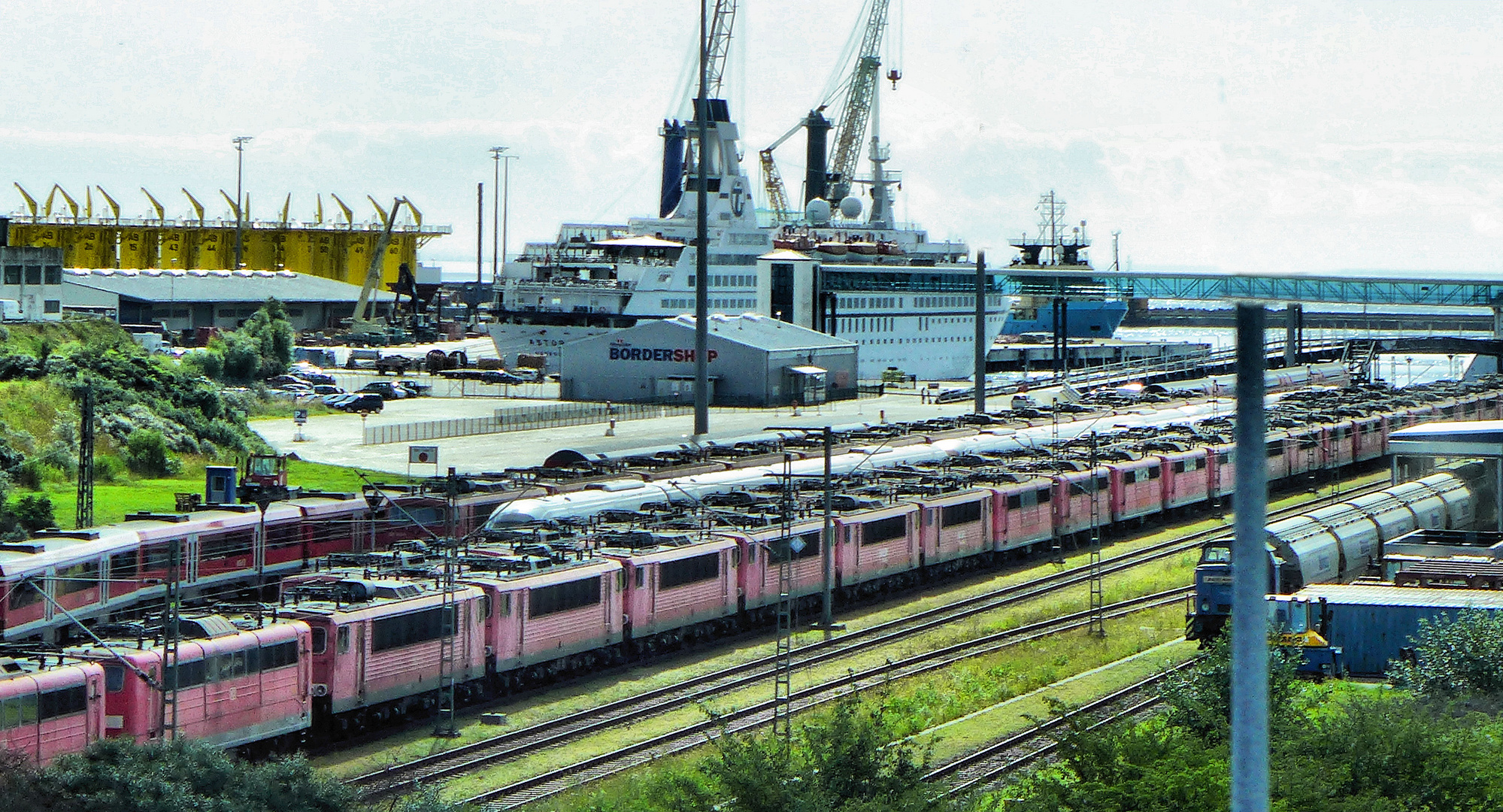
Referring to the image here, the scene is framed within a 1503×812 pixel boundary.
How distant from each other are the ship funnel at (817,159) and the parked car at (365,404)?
7433cm

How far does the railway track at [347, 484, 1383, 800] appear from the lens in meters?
24.4

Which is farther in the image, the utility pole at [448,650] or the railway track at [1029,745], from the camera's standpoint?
the utility pole at [448,650]

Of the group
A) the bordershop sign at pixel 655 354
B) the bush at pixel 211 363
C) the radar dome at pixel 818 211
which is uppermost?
the radar dome at pixel 818 211

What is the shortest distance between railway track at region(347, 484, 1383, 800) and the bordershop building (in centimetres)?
4351

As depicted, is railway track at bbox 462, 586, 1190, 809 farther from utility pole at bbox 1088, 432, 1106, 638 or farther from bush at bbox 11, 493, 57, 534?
bush at bbox 11, 493, 57, 534

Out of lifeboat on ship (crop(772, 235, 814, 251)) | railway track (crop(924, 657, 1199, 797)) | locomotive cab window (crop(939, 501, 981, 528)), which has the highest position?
lifeboat on ship (crop(772, 235, 814, 251))

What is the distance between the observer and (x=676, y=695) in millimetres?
30234

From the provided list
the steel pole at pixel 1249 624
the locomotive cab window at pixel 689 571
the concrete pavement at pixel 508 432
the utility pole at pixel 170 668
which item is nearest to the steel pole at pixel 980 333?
the concrete pavement at pixel 508 432

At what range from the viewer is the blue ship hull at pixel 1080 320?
175 meters

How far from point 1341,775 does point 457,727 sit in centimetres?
1446

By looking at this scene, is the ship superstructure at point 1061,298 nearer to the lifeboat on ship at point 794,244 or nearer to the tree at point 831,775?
the lifeboat on ship at point 794,244

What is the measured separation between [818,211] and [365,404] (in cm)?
6727

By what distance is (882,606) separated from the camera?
132ft

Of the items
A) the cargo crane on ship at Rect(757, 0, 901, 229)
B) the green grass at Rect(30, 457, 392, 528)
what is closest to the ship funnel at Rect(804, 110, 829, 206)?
the cargo crane on ship at Rect(757, 0, 901, 229)
